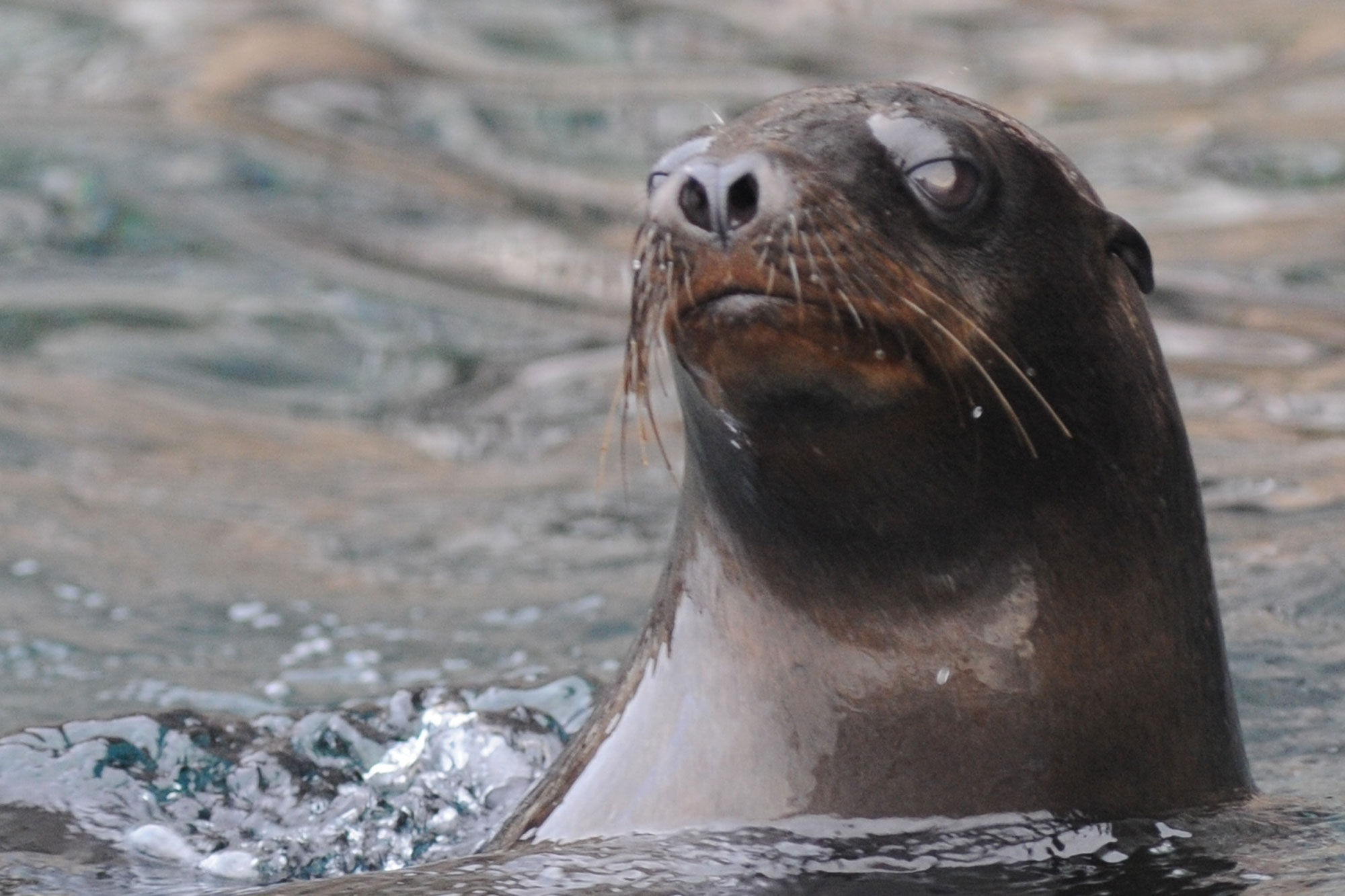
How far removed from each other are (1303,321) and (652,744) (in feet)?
21.0

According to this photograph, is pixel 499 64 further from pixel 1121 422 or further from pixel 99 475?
pixel 1121 422

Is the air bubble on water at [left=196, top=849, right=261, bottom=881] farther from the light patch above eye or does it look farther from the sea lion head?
the light patch above eye

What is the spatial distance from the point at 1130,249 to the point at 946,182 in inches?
19.5

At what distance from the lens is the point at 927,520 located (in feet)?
10.8

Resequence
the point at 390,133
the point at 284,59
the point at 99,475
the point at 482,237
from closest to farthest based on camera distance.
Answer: the point at 99,475 < the point at 482,237 < the point at 390,133 < the point at 284,59

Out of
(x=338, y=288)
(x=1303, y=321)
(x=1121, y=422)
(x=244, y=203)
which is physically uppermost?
(x=244, y=203)

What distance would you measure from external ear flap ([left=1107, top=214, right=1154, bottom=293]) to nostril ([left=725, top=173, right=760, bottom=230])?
0.79 m

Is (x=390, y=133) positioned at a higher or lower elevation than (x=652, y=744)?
higher

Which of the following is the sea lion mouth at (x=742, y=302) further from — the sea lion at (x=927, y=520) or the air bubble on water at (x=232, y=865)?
the air bubble on water at (x=232, y=865)

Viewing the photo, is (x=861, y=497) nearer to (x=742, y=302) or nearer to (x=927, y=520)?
(x=927, y=520)

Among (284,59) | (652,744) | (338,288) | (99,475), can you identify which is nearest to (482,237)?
(338,288)

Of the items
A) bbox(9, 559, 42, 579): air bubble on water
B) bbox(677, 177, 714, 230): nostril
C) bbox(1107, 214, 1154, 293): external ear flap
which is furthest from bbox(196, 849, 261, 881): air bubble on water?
bbox(9, 559, 42, 579): air bubble on water

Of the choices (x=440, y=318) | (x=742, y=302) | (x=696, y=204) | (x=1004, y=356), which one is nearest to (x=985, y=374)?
(x=1004, y=356)

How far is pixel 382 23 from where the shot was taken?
14.5m
